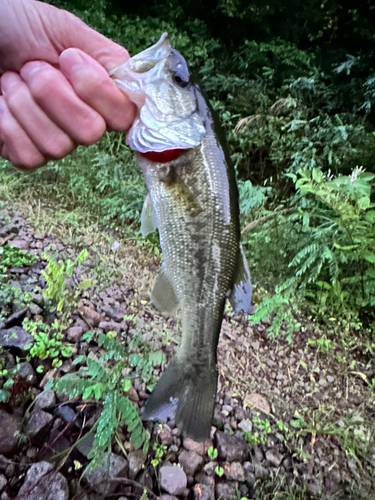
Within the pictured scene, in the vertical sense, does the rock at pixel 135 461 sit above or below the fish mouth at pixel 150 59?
below

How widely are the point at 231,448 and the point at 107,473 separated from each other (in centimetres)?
67

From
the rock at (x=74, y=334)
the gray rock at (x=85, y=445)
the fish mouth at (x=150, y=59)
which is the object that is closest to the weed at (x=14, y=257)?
the rock at (x=74, y=334)

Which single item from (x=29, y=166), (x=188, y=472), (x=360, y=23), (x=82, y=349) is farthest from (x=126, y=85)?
(x=360, y=23)

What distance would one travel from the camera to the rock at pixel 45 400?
171cm

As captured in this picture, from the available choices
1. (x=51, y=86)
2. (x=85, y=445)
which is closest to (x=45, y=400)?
(x=85, y=445)

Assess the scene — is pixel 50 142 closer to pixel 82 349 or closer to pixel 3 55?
pixel 3 55

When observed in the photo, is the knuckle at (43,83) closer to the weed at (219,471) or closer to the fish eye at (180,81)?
the fish eye at (180,81)

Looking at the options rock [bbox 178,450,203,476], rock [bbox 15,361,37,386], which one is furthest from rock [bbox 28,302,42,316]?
rock [bbox 178,450,203,476]

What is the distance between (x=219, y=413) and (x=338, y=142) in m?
3.06

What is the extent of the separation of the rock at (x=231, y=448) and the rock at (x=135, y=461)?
0.42 metres

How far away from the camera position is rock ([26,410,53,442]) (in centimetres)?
161

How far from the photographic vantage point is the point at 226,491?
1.74 meters

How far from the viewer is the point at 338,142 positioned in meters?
3.79

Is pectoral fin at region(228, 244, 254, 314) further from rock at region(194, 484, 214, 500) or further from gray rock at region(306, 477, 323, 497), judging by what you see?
gray rock at region(306, 477, 323, 497)
